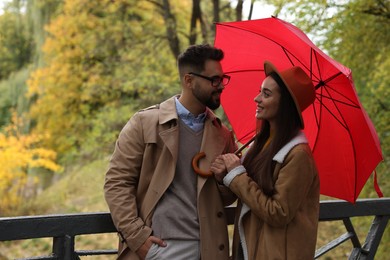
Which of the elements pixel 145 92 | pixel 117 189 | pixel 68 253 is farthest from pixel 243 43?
pixel 145 92

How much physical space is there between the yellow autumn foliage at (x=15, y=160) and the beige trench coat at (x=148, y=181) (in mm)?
11470

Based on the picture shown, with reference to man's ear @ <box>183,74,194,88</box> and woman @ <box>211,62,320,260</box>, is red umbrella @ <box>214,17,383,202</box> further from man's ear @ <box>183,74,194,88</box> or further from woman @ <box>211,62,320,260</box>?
man's ear @ <box>183,74,194,88</box>

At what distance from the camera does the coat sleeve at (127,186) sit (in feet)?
8.29

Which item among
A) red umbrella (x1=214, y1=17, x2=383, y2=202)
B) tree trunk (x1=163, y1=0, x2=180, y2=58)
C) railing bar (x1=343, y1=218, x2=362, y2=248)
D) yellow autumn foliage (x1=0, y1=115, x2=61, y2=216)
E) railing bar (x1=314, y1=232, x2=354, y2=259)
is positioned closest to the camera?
red umbrella (x1=214, y1=17, x2=383, y2=202)

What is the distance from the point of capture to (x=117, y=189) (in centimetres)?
254

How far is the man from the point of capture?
2.55m

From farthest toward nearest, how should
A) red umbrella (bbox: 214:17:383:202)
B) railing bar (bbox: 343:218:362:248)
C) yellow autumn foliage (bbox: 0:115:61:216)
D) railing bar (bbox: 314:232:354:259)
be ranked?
yellow autumn foliage (bbox: 0:115:61:216) → railing bar (bbox: 343:218:362:248) → railing bar (bbox: 314:232:354:259) → red umbrella (bbox: 214:17:383:202)

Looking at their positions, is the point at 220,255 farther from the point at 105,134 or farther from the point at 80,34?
the point at 80,34

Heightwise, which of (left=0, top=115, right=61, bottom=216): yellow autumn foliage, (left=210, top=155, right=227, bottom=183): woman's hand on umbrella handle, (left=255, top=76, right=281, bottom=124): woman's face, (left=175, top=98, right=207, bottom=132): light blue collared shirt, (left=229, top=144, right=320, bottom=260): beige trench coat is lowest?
Result: (left=0, top=115, right=61, bottom=216): yellow autumn foliage

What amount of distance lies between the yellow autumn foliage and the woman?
38.5 feet

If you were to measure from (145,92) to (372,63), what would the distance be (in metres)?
6.31

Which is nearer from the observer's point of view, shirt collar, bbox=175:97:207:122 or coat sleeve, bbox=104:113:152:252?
coat sleeve, bbox=104:113:152:252

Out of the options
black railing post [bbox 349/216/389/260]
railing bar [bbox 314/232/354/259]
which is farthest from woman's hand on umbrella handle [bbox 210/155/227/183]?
black railing post [bbox 349/216/389/260]

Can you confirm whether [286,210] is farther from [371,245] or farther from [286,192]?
[371,245]
